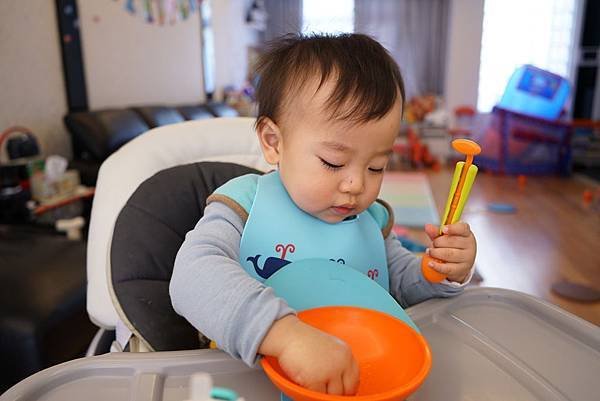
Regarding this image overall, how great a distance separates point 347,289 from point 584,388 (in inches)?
11.0

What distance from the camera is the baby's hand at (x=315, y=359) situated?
1.41 ft

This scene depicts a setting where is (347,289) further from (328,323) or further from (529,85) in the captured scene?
(529,85)

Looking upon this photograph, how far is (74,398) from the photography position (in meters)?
0.52

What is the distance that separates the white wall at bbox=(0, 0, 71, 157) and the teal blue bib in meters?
1.89

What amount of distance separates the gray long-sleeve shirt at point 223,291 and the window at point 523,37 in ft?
17.2

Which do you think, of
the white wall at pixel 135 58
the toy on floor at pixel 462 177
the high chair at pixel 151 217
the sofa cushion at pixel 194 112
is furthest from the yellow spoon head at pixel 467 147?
the sofa cushion at pixel 194 112

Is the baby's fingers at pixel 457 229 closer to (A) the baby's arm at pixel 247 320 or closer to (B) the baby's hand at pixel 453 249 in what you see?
(B) the baby's hand at pixel 453 249

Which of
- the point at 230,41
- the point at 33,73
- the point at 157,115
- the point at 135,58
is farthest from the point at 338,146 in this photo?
the point at 230,41

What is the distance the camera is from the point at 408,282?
0.77 m

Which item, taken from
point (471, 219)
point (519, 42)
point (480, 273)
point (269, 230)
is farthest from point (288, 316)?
point (519, 42)

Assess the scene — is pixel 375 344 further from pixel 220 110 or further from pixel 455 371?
pixel 220 110

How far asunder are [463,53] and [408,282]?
16.5 ft

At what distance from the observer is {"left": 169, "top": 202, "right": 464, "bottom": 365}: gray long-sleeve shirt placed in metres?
0.48

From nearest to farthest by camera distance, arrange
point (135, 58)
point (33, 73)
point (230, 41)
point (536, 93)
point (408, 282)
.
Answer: point (408, 282) → point (33, 73) → point (135, 58) → point (536, 93) → point (230, 41)
